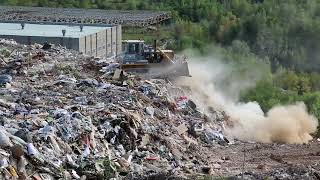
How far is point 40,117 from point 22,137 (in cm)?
176

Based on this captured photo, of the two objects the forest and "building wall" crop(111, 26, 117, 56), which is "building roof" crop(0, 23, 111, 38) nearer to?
"building wall" crop(111, 26, 117, 56)

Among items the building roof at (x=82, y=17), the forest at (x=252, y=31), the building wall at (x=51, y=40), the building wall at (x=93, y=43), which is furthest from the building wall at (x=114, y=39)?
the forest at (x=252, y=31)

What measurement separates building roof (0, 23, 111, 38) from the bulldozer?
8.21 m

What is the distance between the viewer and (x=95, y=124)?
1550 centimetres

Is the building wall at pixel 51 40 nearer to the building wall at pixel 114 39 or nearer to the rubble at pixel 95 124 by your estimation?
the building wall at pixel 114 39

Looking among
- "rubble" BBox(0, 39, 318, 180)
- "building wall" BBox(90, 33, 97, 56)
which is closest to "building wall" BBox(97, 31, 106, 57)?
"building wall" BBox(90, 33, 97, 56)

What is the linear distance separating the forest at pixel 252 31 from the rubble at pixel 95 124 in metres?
12.9

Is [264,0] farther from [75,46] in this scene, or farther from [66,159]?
[66,159]

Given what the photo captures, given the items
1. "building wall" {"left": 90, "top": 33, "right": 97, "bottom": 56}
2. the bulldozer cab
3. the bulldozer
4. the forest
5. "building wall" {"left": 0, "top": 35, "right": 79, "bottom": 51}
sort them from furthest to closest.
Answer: the forest < "building wall" {"left": 90, "top": 33, "right": 97, "bottom": 56} < "building wall" {"left": 0, "top": 35, "right": 79, "bottom": 51} < the bulldozer cab < the bulldozer

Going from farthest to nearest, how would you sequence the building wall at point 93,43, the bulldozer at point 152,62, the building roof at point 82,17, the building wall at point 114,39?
the building roof at point 82,17 → the building wall at point 114,39 → the building wall at point 93,43 → the bulldozer at point 152,62

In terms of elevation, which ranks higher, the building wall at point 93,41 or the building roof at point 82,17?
the building wall at point 93,41

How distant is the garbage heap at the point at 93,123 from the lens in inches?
514

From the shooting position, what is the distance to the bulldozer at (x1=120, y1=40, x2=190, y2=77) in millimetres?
22219

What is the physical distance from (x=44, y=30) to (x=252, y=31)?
859 inches
